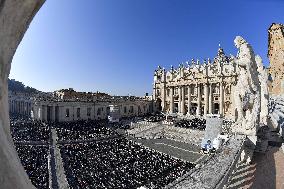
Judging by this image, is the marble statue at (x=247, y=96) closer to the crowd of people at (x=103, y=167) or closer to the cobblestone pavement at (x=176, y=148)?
the crowd of people at (x=103, y=167)

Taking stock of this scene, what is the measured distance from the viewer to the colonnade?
2657 inches

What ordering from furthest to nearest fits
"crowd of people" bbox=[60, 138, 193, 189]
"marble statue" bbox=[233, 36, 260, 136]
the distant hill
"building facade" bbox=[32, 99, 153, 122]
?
the distant hill, "building facade" bbox=[32, 99, 153, 122], "crowd of people" bbox=[60, 138, 193, 189], "marble statue" bbox=[233, 36, 260, 136]

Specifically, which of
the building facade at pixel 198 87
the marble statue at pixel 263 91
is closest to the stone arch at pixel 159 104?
the building facade at pixel 198 87

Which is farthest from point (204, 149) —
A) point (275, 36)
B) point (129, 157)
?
point (275, 36)

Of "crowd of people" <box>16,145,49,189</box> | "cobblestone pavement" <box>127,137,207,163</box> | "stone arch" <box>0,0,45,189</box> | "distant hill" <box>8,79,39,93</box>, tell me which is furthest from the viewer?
"distant hill" <box>8,79,39,93</box>

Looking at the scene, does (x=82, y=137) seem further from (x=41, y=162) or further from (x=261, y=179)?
(x=261, y=179)

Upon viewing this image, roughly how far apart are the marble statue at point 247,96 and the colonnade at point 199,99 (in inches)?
2250

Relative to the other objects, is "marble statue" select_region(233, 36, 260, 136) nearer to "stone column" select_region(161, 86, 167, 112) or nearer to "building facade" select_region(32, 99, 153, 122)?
"building facade" select_region(32, 99, 153, 122)

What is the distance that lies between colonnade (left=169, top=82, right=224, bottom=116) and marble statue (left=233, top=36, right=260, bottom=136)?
57.2 m

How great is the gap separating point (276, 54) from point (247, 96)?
5465 cm

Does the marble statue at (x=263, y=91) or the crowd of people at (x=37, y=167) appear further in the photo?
the crowd of people at (x=37, y=167)

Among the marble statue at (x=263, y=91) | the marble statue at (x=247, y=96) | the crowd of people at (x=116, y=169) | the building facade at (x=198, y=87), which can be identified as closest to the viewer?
the marble statue at (x=247, y=96)

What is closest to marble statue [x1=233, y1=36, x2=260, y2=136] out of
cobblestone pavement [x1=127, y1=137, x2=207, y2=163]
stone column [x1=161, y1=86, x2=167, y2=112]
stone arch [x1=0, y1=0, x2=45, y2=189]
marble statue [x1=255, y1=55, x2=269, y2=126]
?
marble statue [x1=255, y1=55, x2=269, y2=126]

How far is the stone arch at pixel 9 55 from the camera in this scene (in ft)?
4.97
